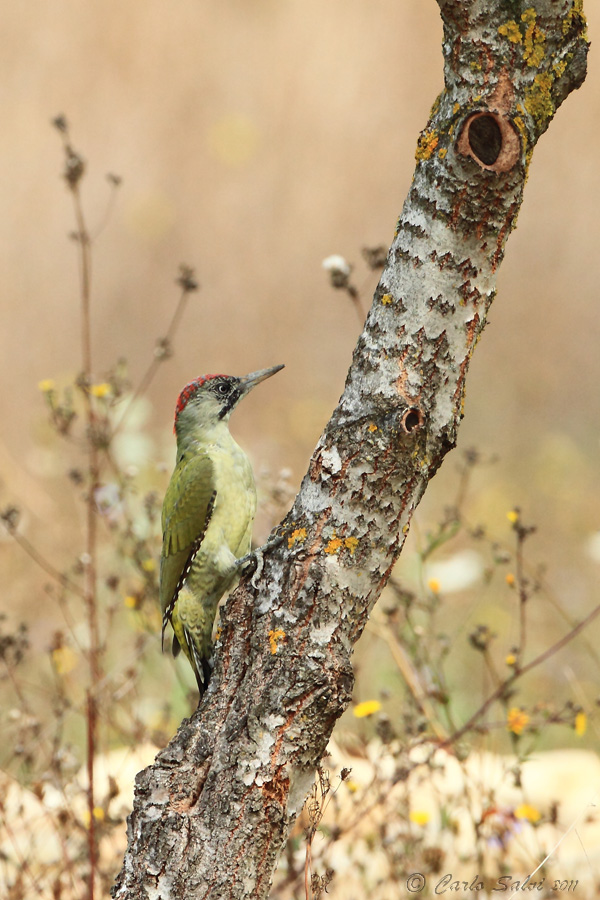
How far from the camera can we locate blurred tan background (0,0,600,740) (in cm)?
846

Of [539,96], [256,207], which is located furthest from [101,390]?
[256,207]

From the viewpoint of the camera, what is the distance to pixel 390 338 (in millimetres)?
2006

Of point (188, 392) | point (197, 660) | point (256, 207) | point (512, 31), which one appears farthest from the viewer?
point (256, 207)

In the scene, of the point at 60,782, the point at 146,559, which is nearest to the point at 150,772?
the point at 60,782

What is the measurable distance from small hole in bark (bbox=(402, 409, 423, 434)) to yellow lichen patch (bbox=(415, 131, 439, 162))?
1.70 feet

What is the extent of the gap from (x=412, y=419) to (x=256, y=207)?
8265 mm

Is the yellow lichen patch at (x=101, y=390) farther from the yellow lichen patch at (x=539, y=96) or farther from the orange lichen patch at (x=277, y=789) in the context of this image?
the yellow lichen patch at (x=539, y=96)

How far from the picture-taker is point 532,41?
6.13 ft


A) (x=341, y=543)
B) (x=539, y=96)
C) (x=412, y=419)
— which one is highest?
(x=539, y=96)

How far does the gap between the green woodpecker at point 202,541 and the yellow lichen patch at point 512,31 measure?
167 cm

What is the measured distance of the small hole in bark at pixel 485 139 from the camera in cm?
191

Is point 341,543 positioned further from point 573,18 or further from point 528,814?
point 528,814

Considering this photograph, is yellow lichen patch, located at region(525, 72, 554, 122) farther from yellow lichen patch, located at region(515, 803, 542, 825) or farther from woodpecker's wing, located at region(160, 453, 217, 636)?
yellow lichen patch, located at region(515, 803, 542, 825)

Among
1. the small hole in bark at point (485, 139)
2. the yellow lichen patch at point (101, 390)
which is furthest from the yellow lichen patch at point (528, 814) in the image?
the small hole in bark at point (485, 139)
